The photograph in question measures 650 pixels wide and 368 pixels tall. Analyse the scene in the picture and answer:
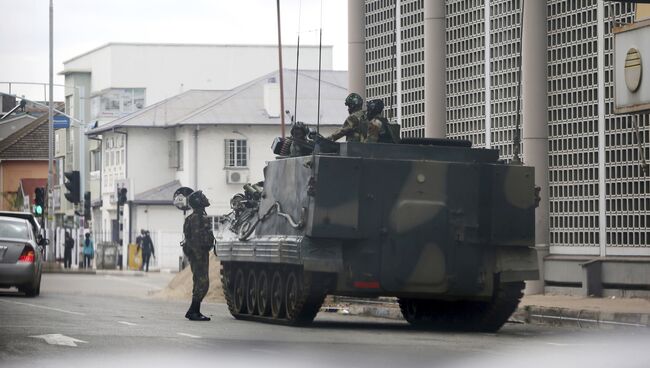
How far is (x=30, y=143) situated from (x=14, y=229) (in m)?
78.6

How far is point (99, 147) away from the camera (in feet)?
281

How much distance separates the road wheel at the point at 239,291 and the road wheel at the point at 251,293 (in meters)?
0.18

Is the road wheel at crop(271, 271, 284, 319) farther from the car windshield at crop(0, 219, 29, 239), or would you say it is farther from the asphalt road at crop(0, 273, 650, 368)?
the car windshield at crop(0, 219, 29, 239)

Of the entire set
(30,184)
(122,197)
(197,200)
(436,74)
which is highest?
(436,74)

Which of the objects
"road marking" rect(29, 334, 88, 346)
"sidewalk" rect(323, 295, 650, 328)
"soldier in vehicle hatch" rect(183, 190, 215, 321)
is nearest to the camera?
"road marking" rect(29, 334, 88, 346)

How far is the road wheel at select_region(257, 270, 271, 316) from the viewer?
21.8 metres

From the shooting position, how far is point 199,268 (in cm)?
2219

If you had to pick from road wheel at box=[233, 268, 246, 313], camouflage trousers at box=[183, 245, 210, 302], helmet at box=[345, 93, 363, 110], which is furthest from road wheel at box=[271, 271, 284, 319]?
helmet at box=[345, 93, 363, 110]

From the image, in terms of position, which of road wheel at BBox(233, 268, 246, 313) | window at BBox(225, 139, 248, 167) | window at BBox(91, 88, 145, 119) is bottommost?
road wheel at BBox(233, 268, 246, 313)

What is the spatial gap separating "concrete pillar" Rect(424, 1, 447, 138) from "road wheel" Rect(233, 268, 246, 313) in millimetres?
8404

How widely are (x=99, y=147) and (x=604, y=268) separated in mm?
62389

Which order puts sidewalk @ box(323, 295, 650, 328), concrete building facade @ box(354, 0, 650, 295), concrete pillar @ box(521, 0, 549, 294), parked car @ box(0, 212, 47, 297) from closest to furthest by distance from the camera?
1. sidewalk @ box(323, 295, 650, 328)
2. concrete building facade @ box(354, 0, 650, 295)
3. concrete pillar @ box(521, 0, 549, 294)
4. parked car @ box(0, 212, 47, 297)

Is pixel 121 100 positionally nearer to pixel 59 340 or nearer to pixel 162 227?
pixel 162 227

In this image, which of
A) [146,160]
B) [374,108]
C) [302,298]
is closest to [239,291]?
[302,298]
